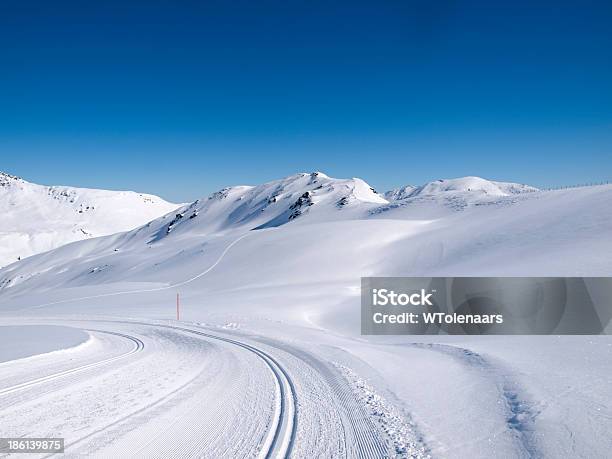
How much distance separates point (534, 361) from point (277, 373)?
21.5 feet

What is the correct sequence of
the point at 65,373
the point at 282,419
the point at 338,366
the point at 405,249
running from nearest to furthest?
the point at 282,419
the point at 65,373
the point at 338,366
the point at 405,249

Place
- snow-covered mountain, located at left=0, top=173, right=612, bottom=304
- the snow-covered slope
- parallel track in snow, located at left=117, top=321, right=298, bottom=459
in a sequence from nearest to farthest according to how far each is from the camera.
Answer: parallel track in snow, located at left=117, top=321, right=298, bottom=459 < the snow-covered slope < snow-covered mountain, located at left=0, top=173, right=612, bottom=304

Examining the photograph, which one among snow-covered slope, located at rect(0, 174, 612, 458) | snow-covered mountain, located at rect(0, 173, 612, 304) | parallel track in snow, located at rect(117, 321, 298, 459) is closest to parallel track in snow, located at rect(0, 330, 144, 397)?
snow-covered slope, located at rect(0, 174, 612, 458)

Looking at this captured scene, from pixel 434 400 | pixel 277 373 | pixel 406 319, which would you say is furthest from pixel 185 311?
pixel 434 400

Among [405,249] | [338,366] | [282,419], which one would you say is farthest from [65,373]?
[405,249]

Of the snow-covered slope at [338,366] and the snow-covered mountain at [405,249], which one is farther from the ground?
the snow-covered mountain at [405,249]

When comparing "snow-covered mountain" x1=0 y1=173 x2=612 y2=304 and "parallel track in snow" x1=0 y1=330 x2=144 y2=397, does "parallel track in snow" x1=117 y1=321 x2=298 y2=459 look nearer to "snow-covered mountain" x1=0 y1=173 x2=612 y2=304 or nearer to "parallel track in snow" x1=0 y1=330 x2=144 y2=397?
"parallel track in snow" x1=0 y1=330 x2=144 y2=397

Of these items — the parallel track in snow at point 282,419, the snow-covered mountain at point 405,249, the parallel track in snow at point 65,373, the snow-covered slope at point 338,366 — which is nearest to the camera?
the parallel track in snow at point 282,419

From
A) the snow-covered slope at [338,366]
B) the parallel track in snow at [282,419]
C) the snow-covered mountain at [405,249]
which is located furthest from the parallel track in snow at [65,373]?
the snow-covered mountain at [405,249]

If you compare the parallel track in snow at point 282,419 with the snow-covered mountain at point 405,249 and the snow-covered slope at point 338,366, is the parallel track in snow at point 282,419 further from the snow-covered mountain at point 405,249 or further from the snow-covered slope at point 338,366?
the snow-covered mountain at point 405,249

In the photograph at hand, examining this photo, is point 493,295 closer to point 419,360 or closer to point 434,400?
point 419,360

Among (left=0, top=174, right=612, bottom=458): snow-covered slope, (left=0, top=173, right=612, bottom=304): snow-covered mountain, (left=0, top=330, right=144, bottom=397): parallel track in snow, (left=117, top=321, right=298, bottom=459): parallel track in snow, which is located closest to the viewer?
(left=117, top=321, right=298, bottom=459): parallel track in snow

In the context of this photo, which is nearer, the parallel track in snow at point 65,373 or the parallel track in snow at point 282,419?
the parallel track in snow at point 282,419

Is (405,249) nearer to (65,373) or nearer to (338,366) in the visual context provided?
(338,366)
